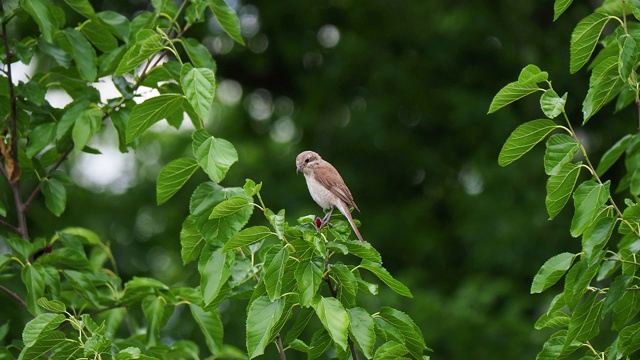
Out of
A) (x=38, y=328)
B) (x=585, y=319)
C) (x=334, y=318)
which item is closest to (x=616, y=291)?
(x=585, y=319)

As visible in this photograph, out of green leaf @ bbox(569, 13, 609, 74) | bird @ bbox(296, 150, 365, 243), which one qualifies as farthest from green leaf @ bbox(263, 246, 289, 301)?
bird @ bbox(296, 150, 365, 243)

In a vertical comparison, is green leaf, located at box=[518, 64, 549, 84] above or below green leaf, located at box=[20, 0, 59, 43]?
below

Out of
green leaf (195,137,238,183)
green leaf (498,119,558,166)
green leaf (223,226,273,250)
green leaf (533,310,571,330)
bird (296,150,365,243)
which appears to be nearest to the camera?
green leaf (223,226,273,250)

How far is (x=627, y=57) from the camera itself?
12.2 feet

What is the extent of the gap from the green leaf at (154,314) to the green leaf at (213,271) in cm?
126

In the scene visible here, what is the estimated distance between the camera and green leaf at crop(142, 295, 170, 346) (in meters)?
4.86

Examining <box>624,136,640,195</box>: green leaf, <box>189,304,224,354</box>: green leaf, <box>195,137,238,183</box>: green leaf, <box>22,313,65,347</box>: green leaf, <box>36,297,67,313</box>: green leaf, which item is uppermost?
<box>195,137,238,183</box>: green leaf

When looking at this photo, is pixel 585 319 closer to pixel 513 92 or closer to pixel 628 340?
pixel 628 340

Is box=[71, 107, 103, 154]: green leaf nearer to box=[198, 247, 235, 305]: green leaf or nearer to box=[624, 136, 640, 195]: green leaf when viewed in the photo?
box=[198, 247, 235, 305]: green leaf

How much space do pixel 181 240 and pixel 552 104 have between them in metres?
1.43

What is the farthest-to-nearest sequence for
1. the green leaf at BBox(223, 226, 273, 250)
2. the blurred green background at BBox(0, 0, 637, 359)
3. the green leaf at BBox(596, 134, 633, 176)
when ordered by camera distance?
the blurred green background at BBox(0, 0, 637, 359) < the green leaf at BBox(596, 134, 633, 176) < the green leaf at BBox(223, 226, 273, 250)

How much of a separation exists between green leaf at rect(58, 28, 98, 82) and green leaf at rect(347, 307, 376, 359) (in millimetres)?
2135

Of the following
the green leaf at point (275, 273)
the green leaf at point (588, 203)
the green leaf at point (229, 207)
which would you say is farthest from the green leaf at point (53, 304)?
the green leaf at point (588, 203)

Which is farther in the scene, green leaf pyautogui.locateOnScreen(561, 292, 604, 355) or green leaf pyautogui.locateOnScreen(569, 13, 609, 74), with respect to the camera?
green leaf pyautogui.locateOnScreen(569, 13, 609, 74)
